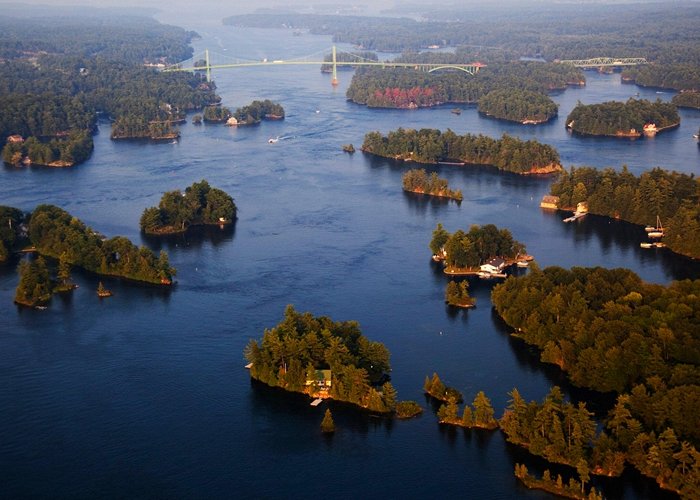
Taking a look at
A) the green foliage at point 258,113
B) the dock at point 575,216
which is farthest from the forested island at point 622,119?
the green foliage at point 258,113

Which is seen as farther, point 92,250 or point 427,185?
point 427,185

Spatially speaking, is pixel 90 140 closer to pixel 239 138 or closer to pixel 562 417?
pixel 239 138

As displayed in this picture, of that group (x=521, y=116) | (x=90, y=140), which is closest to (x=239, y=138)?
(x=90, y=140)

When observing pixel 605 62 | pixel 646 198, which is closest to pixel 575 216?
pixel 646 198

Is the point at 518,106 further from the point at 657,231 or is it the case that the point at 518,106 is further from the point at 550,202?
the point at 657,231

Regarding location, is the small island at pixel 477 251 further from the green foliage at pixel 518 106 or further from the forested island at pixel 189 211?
the green foliage at pixel 518 106

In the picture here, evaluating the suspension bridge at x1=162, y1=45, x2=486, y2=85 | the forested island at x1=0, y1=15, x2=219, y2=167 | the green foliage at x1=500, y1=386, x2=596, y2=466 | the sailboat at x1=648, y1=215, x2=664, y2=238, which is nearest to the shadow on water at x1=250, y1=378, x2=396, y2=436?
the green foliage at x1=500, y1=386, x2=596, y2=466
